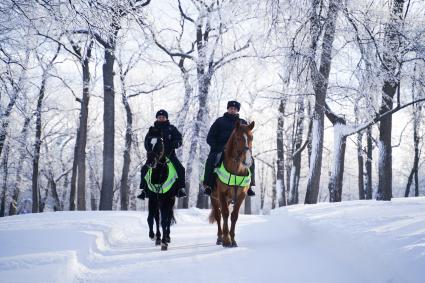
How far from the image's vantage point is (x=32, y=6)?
643 centimetres

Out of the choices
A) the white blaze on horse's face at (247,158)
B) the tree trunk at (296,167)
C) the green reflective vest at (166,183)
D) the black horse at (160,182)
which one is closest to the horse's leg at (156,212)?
the black horse at (160,182)

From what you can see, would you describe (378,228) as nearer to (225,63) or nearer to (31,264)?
(31,264)

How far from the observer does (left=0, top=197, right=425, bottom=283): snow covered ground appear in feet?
16.4

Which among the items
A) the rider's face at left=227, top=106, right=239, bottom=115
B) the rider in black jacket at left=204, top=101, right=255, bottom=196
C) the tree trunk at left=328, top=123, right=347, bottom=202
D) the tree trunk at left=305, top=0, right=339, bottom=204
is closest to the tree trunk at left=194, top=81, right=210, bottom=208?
the tree trunk at left=305, top=0, right=339, bottom=204

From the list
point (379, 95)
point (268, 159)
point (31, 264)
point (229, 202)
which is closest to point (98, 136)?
point (268, 159)

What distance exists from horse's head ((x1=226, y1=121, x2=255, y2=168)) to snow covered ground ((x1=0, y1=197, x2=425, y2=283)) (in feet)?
5.40

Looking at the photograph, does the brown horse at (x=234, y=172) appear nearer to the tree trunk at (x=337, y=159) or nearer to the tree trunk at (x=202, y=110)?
the tree trunk at (x=337, y=159)

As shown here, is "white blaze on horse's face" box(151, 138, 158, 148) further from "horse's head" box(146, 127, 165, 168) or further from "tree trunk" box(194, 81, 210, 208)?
"tree trunk" box(194, 81, 210, 208)

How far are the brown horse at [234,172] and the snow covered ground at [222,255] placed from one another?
0.39 m

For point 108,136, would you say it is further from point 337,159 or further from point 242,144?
point 242,144

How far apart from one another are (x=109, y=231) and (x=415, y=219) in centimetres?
588

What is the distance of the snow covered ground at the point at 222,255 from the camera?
4.99m

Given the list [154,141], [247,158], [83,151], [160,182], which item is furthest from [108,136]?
[247,158]

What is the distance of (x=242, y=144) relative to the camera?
24.6 ft
